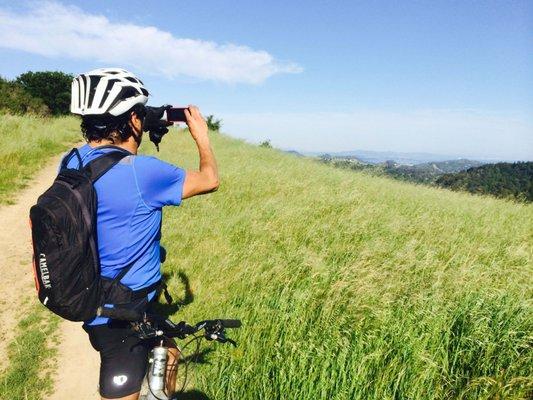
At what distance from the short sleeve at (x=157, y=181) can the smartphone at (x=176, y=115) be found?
0.49 m

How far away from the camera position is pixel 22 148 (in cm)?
1273

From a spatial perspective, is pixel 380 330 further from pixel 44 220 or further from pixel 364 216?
pixel 364 216

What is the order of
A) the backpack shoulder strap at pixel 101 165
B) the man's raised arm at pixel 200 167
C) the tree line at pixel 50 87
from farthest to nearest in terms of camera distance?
the tree line at pixel 50 87 → the man's raised arm at pixel 200 167 → the backpack shoulder strap at pixel 101 165

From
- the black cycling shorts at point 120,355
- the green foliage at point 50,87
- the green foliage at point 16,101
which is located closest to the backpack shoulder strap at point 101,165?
the black cycling shorts at point 120,355

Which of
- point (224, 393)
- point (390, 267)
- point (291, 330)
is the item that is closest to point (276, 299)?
point (291, 330)

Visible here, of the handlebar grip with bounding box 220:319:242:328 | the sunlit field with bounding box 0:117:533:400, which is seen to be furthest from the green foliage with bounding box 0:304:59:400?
the handlebar grip with bounding box 220:319:242:328

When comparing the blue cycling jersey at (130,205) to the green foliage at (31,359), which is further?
the green foliage at (31,359)

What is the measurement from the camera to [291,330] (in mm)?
3889

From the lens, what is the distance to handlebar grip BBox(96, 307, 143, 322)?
1.94m

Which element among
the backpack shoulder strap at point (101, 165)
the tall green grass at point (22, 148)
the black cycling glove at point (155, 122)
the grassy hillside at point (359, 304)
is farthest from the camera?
the tall green grass at point (22, 148)

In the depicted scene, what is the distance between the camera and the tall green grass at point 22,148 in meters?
10.2

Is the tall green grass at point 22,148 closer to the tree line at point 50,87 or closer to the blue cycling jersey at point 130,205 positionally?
the blue cycling jersey at point 130,205

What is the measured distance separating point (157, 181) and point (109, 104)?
568 millimetres

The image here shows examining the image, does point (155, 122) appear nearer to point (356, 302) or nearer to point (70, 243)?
point (70, 243)
